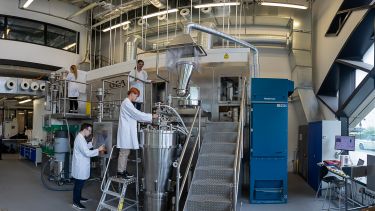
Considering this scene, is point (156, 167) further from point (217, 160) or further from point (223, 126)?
point (223, 126)

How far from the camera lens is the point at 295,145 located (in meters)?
9.24

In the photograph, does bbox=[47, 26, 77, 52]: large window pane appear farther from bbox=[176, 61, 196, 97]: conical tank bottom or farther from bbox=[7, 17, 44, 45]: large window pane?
bbox=[176, 61, 196, 97]: conical tank bottom

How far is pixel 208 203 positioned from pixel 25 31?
10372 mm

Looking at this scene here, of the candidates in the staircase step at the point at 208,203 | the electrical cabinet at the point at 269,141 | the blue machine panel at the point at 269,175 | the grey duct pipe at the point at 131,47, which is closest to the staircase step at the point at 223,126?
the electrical cabinet at the point at 269,141

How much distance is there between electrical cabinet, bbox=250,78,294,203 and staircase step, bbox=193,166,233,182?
4.60 feet

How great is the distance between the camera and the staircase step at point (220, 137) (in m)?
5.44

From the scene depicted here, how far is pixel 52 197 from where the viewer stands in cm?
590

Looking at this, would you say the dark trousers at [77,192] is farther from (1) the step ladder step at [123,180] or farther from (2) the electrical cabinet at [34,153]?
(2) the electrical cabinet at [34,153]

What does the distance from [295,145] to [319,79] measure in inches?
88.8

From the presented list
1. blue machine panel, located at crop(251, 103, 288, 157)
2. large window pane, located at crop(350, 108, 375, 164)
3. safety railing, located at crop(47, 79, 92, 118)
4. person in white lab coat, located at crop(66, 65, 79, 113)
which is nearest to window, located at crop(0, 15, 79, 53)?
safety railing, located at crop(47, 79, 92, 118)

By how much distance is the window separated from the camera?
10.6 metres

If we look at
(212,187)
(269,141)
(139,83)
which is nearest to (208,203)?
(212,187)

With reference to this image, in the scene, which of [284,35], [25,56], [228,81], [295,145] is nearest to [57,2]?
[25,56]

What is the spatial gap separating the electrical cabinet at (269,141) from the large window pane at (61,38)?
9.05 m
